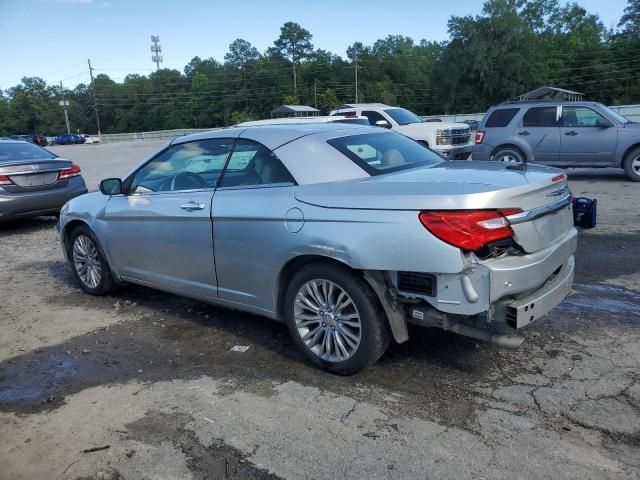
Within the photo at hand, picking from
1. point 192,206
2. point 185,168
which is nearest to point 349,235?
point 192,206

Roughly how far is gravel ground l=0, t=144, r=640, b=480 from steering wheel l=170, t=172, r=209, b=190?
1234 mm

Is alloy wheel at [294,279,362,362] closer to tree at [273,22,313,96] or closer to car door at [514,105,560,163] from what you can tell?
car door at [514,105,560,163]

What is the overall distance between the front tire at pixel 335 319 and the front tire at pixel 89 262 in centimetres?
258

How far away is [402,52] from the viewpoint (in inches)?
3920

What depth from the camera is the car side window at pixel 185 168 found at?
14.8 ft

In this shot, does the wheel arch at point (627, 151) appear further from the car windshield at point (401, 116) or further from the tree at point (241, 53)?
the tree at point (241, 53)

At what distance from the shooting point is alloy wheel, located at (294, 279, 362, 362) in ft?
11.8

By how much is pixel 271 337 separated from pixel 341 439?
5.31 feet

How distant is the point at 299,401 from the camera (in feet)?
11.3

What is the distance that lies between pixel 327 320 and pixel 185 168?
204cm

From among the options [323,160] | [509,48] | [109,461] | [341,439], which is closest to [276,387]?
[341,439]

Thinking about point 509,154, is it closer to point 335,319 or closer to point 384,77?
point 335,319

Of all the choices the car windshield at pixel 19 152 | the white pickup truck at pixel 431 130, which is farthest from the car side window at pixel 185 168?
the white pickup truck at pixel 431 130

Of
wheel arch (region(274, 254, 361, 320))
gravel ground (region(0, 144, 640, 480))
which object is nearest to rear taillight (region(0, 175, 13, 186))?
gravel ground (region(0, 144, 640, 480))
